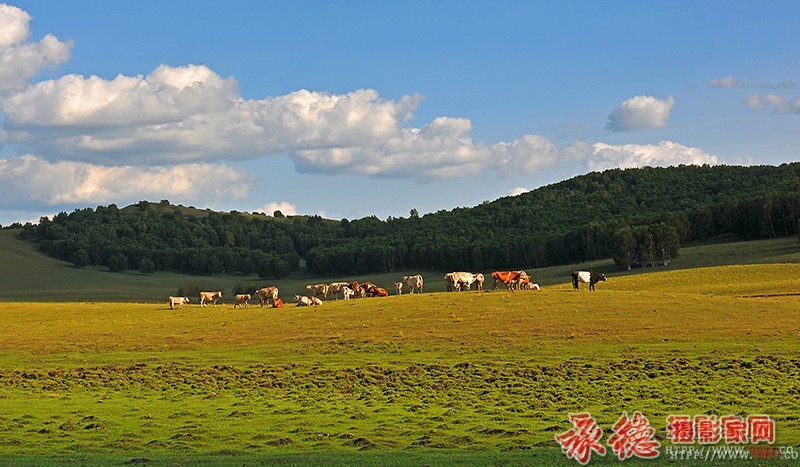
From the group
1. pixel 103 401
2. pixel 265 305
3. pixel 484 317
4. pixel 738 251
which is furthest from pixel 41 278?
pixel 103 401

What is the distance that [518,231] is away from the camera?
168 metres

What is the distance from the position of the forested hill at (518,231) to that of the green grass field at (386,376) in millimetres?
76011

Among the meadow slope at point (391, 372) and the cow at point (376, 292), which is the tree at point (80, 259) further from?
the meadow slope at point (391, 372)

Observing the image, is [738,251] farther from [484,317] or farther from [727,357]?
[727,357]

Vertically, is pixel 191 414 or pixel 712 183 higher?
pixel 712 183

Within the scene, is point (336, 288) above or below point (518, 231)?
Result: below

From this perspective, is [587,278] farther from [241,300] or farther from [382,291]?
[241,300]

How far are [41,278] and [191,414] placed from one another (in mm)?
133449

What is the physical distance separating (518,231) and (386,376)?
138996 millimetres

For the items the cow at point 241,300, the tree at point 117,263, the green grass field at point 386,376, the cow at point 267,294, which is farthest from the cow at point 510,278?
the tree at point 117,263

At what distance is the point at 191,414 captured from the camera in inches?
991

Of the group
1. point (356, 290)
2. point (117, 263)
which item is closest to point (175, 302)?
point (356, 290)

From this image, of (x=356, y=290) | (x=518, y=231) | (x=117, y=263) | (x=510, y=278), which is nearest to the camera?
(x=510, y=278)

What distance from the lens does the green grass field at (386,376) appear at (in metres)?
20.6
